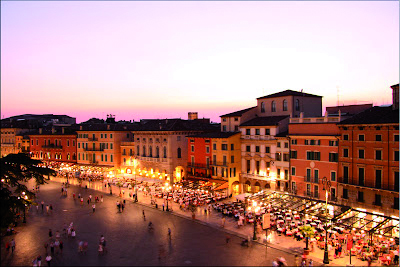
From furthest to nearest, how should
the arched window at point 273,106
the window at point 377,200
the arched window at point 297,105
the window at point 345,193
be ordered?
the arched window at point 273,106 → the arched window at point 297,105 → the window at point 345,193 → the window at point 377,200

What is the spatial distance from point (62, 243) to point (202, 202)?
61.1 feet

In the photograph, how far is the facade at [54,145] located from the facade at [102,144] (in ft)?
11.6

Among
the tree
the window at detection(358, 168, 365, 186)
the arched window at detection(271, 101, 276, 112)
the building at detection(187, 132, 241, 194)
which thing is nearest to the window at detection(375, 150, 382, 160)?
the window at detection(358, 168, 365, 186)

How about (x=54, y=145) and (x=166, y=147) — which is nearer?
(x=166, y=147)

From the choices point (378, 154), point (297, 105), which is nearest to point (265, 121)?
point (297, 105)

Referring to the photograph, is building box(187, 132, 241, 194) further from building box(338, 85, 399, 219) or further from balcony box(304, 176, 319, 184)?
building box(338, 85, 399, 219)

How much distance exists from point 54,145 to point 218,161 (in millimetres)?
50058

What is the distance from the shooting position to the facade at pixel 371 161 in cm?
3069

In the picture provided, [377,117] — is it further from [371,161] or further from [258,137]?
[258,137]

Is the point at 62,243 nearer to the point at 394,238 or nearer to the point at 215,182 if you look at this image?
the point at 215,182

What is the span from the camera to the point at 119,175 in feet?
211

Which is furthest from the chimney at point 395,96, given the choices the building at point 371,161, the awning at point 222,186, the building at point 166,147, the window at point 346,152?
the building at point 166,147

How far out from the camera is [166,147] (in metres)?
57.4

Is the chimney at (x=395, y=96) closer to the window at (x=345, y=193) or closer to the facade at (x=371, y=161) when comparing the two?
the facade at (x=371, y=161)
